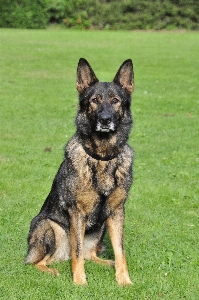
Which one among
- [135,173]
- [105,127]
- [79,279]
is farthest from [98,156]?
[135,173]

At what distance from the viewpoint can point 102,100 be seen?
537cm

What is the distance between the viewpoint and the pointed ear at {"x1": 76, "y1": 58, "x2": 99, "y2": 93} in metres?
5.54

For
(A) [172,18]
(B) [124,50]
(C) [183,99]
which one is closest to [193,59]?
(B) [124,50]

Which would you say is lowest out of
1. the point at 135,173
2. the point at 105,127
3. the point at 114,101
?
the point at 135,173

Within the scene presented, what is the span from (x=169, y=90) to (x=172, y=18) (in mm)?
29733

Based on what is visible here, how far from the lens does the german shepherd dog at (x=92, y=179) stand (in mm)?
5398

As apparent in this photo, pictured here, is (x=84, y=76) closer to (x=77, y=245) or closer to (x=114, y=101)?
(x=114, y=101)

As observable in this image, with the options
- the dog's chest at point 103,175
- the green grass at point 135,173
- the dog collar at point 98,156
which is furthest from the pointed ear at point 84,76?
the green grass at point 135,173

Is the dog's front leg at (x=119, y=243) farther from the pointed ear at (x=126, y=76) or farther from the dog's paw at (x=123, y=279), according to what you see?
the pointed ear at (x=126, y=76)

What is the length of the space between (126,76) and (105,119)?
2.09 ft

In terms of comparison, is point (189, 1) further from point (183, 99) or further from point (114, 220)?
point (114, 220)

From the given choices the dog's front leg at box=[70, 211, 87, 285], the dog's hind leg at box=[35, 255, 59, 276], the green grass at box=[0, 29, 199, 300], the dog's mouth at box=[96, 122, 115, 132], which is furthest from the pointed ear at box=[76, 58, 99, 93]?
the green grass at box=[0, 29, 199, 300]

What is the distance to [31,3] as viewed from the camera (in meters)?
→ 45.1

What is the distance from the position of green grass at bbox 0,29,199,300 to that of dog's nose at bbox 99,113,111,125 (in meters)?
1.62
